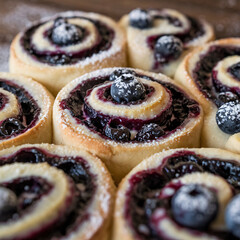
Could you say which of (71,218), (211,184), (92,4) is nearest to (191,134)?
(211,184)

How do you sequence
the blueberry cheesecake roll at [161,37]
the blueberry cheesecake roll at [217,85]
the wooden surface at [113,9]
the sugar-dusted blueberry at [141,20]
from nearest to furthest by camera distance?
the blueberry cheesecake roll at [217,85]
the blueberry cheesecake roll at [161,37]
the sugar-dusted blueberry at [141,20]
the wooden surface at [113,9]

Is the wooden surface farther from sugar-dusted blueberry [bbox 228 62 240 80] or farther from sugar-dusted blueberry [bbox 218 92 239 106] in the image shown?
sugar-dusted blueberry [bbox 218 92 239 106]

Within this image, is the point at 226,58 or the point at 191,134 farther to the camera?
the point at 226,58

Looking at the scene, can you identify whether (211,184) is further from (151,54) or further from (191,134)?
(151,54)

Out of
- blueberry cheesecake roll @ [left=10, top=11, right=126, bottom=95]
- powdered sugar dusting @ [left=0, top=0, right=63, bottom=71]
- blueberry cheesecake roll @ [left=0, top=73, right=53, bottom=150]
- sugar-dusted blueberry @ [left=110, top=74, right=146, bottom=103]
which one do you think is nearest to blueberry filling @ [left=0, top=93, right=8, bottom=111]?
blueberry cheesecake roll @ [left=0, top=73, right=53, bottom=150]

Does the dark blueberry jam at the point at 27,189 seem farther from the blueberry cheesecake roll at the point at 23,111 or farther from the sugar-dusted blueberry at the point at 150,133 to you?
the sugar-dusted blueberry at the point at 150,133

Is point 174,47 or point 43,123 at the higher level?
point 174,47

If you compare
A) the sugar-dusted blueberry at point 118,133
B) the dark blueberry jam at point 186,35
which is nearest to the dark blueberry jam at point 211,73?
the dark blueberry jam at point 186,35
